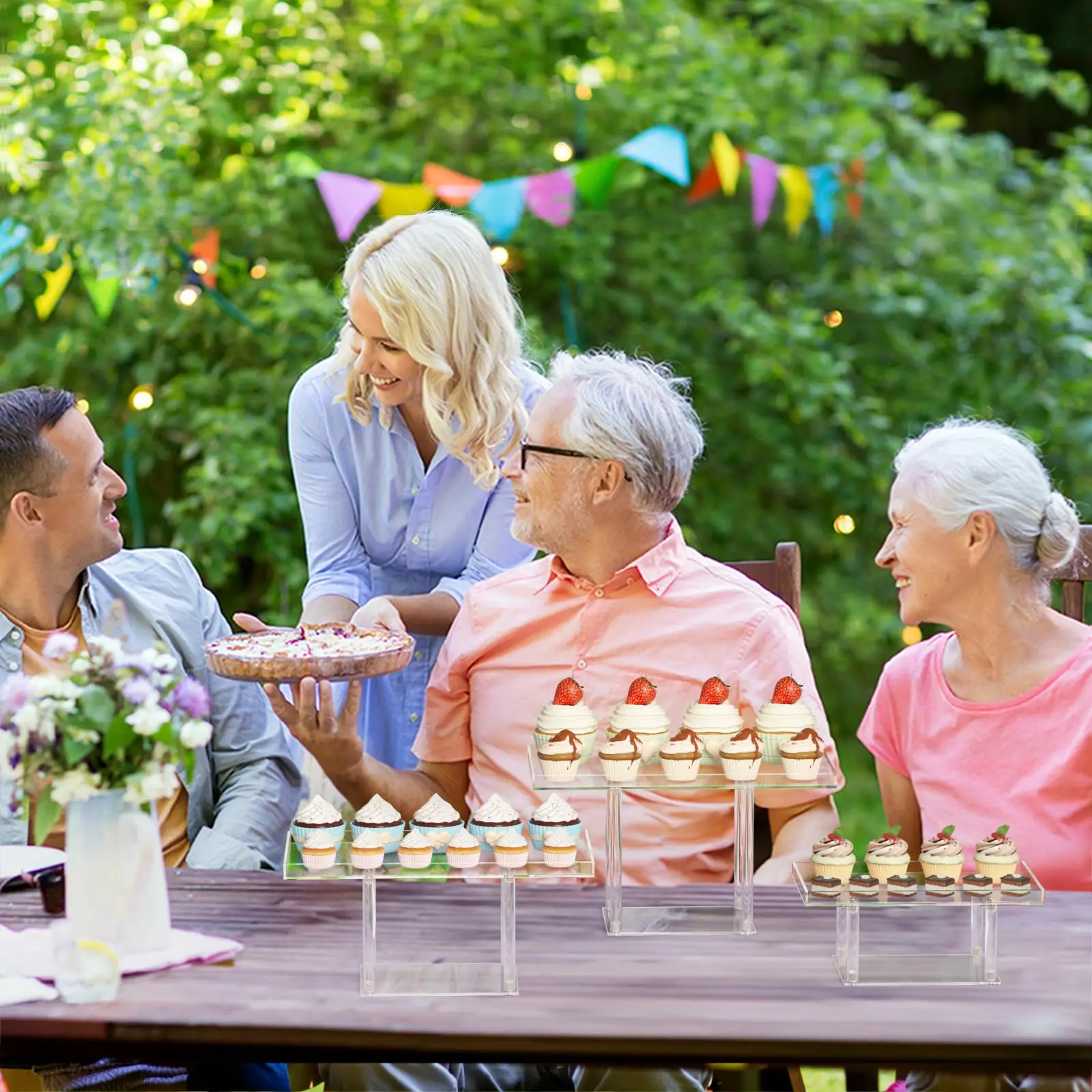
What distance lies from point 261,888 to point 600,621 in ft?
2.57

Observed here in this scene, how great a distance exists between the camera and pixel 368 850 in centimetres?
210

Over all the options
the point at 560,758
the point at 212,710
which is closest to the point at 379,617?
the point at 212,710

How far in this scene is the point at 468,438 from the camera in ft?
10.1

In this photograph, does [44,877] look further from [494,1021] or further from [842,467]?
[842,467]

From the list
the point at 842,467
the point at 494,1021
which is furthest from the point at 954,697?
the point at 842,467

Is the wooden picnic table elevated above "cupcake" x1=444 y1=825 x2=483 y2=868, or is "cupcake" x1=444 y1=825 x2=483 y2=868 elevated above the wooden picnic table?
"cupcake" x1=444 y1=825 x2=483 y2=868

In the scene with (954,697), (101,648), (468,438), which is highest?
(468,438)

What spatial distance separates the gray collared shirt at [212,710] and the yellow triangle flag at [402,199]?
2049mm

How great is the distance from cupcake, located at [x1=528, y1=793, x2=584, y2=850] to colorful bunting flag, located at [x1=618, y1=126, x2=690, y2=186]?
2630 mm

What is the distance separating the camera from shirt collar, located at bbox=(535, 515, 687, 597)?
2.81 metres

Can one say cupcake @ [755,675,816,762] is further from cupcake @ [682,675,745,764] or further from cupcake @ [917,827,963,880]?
cupcake @ [917,827,963,880]

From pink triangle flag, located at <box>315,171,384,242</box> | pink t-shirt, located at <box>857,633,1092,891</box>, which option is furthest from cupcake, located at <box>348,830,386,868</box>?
pink triangle flag, located at <box>315,171,384,242</box>

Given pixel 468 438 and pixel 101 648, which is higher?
pixel 468 438

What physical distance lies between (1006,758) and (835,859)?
639 mm
